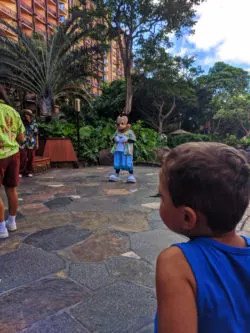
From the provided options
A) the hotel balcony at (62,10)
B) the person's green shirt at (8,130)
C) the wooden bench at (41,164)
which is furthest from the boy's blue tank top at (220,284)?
the hotel balcony at (62,10)

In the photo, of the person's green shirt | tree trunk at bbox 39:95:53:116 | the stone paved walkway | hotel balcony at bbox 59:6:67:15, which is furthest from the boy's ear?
hotel balcony at bbox 59:6:67:15

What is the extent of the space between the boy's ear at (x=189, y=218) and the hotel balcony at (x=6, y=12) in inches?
1260

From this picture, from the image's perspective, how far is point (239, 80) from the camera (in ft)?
114

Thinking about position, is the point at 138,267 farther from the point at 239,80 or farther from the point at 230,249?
the point at 239,80

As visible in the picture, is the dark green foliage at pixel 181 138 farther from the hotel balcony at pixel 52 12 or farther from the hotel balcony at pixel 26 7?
the hotel balcony at pixel 52 12

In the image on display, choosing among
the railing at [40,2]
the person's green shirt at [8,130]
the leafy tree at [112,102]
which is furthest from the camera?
the railing at [40,2]

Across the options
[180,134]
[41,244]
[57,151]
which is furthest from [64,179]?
[180,134]

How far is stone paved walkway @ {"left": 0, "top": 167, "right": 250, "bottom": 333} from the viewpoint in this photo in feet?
4.90

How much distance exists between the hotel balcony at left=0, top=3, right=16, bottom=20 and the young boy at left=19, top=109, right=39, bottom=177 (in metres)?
25.9

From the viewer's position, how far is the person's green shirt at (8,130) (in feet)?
8.25

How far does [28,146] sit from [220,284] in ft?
21.5

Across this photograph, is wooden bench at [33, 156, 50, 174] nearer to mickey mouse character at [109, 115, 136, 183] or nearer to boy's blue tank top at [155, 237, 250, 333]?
mickey mouse character at [109, 115, 136, 183]

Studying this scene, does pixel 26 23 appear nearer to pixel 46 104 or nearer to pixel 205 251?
pixel 46 104

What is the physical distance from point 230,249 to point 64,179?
19.3 ft
